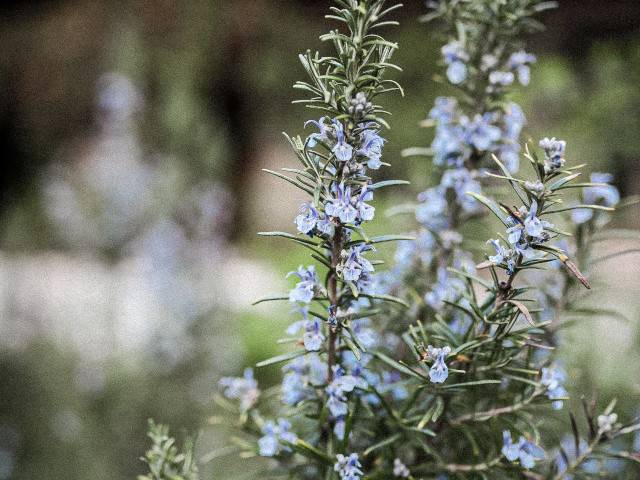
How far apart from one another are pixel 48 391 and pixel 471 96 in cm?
194

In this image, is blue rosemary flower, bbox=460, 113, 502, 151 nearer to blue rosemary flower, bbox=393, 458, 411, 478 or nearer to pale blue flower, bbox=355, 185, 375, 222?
pale blue flower, bbox=355, 185, 375, 222

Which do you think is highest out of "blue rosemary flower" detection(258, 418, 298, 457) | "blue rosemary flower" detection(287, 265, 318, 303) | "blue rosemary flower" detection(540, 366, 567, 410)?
"blue rosemary flower" detection(287, 265, 318, 303)

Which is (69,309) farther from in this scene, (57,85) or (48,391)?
(57,85)

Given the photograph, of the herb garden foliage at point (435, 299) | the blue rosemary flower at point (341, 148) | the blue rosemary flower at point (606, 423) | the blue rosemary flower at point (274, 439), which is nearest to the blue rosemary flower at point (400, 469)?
the herb garden foliage at point (435, 299)

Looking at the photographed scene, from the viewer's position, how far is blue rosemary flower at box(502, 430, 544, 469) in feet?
1.91

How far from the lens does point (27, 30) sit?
423 centimetres

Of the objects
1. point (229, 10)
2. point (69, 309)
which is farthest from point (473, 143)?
point (229, 10)

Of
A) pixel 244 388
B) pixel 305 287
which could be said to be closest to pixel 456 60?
pixel 305 287

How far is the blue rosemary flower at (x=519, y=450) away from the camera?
23.0 inches

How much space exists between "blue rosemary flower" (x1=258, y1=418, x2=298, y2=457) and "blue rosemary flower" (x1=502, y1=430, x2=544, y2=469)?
213 mm

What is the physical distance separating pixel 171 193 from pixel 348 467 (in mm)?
2100

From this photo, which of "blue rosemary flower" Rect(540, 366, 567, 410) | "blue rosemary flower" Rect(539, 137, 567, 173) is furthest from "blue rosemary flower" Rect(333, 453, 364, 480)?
"blue rosemary flower" Rect(539, 137, 567, 173)

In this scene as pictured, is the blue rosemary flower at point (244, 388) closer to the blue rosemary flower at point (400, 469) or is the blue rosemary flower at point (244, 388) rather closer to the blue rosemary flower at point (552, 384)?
the blue rosemary flower at point (400, 469)

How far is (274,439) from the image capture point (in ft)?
2.13
